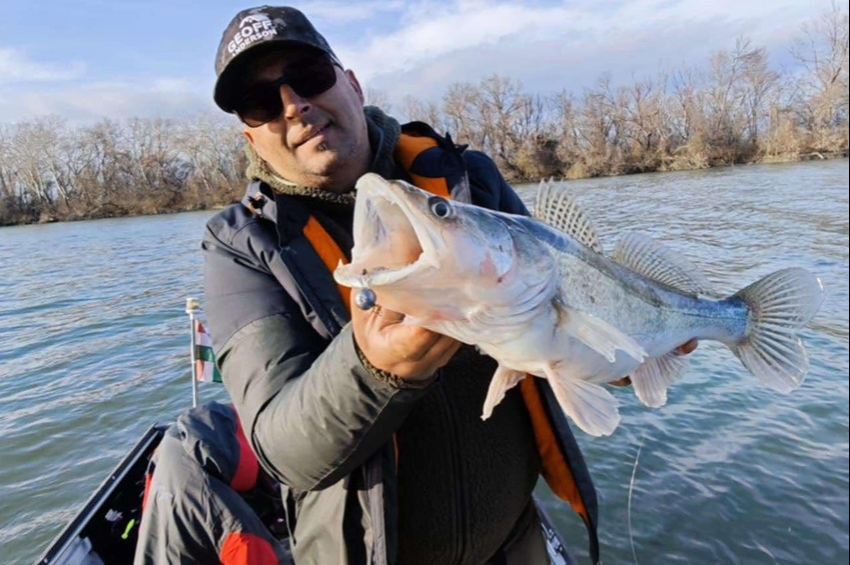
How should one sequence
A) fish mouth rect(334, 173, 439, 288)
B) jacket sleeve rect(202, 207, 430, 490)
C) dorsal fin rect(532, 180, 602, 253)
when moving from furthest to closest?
dorsal fin rect(532, 180, 602, 253)
jacket sleeve rect(202, 207, 430, 490)
fish mouth rect(334, 173, 439, 288)

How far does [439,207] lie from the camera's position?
1.55 meters

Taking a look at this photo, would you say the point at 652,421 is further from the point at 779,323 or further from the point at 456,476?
the point at 456,476

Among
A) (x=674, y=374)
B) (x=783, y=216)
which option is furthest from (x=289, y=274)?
(x=783, y=216)

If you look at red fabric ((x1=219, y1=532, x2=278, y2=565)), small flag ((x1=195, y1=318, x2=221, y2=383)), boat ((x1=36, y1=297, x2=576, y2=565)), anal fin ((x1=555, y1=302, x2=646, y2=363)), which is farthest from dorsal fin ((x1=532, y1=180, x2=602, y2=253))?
small flag ((x1=195, y1=318, x2=221, y2=383))

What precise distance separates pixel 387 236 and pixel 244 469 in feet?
8.70

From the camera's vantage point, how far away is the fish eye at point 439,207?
1.54m

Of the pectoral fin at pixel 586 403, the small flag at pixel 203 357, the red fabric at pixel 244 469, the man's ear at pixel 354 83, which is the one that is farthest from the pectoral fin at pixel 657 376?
the small flag at pixel 203 357

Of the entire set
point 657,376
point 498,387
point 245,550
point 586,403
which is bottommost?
point 245,550

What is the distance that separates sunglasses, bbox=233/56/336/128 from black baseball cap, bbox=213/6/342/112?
0.06 meters

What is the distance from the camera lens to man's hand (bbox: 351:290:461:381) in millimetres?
1484

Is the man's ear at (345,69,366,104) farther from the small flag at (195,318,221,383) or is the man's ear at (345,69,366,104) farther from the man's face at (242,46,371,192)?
the small flag at (195,318,221,383)

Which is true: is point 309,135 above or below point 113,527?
above

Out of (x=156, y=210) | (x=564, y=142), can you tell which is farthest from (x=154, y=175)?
(x=564, y=142)

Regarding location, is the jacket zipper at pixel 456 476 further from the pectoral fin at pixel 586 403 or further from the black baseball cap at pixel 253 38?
the black baseball cap at pixel 253 38
